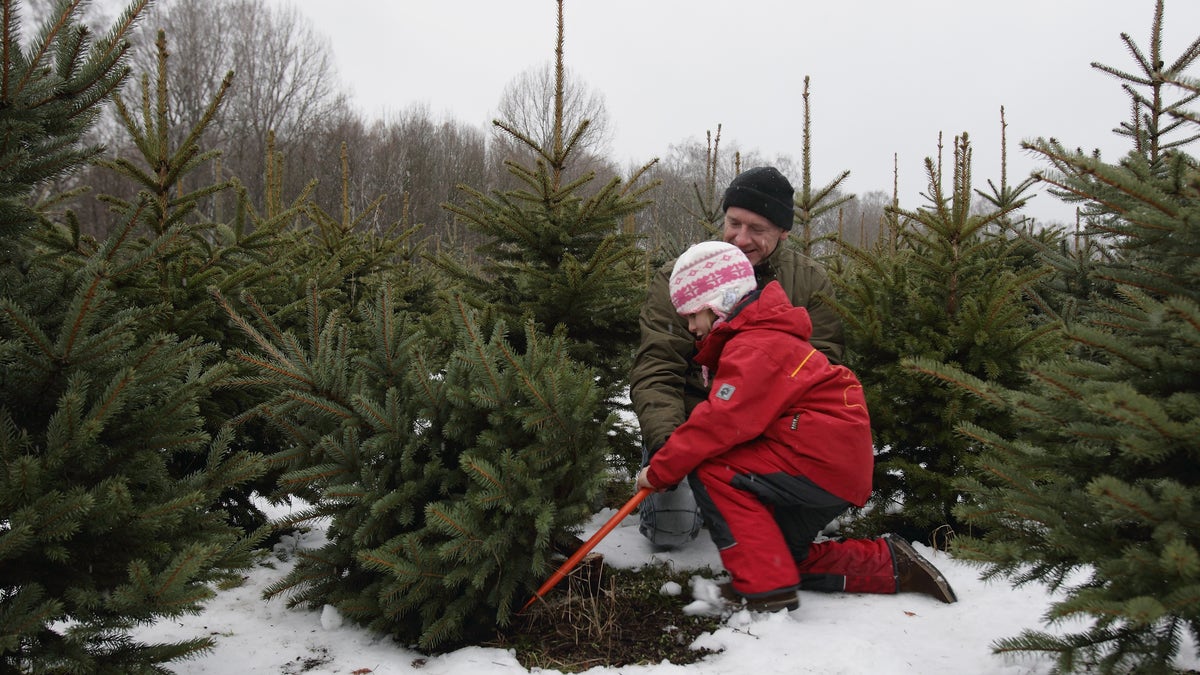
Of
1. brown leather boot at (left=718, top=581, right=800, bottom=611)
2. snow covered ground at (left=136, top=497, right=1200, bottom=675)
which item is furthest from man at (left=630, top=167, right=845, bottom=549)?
brown leather boot at (left=718, top=581, right=800, bottom=611)

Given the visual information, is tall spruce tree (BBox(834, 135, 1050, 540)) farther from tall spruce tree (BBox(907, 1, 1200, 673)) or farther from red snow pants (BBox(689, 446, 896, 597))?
tall spruce tree (BBox(907, 1, 1200, 673))

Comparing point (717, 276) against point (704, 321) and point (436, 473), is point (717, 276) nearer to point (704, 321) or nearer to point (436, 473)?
point (704, 321)

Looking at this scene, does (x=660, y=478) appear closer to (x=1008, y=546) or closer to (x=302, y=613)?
(x=1008, y=546)

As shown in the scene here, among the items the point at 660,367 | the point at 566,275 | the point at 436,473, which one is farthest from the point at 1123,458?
the point at 566,275

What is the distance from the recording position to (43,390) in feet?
6.51

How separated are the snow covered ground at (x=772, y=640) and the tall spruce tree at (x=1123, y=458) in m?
0.59

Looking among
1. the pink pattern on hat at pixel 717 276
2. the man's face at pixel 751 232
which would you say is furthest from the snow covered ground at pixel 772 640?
the man's face at pixel 751 232

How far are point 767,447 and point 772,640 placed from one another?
725mm

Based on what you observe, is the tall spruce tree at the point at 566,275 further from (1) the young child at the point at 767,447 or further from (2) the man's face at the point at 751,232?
(1) the young child at the point at 767,447

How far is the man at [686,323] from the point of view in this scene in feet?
11.2

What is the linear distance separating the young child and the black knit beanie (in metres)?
0.61

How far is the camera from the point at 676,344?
345 cm

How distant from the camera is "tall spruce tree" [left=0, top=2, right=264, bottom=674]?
5.99ft

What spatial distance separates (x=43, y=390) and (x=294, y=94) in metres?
35.8
